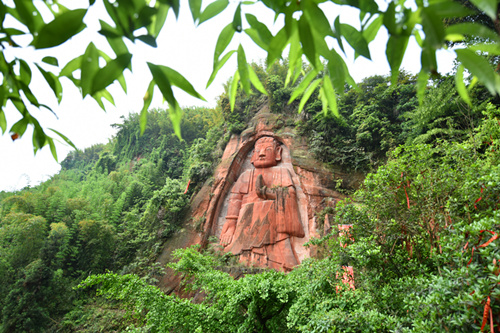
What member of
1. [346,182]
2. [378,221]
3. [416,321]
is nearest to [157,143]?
[346,182]

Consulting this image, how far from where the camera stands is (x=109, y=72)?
1.76 ft

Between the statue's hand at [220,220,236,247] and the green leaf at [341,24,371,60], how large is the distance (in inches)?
308

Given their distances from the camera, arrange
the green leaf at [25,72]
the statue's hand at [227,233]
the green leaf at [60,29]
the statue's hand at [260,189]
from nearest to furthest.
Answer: the green leaf at [60,29] → the green leaf at [25,72] → the statue's hand at [227,233] → the statue's hand at [260,189]

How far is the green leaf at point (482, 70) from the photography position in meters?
0.43

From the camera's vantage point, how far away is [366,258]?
9.78ft

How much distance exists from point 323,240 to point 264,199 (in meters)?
4.23

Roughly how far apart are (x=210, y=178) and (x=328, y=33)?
358 inches

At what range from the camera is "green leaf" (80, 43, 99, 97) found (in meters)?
0.57

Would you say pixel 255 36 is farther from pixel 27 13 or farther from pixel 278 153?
pixel 278 153

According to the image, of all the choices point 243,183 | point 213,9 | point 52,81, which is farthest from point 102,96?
point 243,183

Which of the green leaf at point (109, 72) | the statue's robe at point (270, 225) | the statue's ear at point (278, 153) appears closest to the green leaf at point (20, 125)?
the green leaf at point (109, 72)

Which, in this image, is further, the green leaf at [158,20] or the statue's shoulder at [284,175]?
the statue's shoulder at [284,175]

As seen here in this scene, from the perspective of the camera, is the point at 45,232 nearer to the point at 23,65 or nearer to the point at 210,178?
the point at 210,178

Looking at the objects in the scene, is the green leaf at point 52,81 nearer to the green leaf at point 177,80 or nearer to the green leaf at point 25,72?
the green leaf at point 25,72
